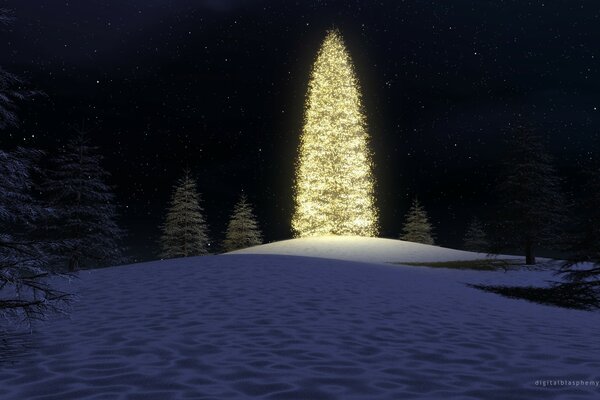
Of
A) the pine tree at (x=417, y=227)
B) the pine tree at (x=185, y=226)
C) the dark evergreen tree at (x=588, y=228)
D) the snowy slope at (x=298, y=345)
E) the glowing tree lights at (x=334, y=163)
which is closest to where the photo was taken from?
the snowy slope at (x=298, y=345)

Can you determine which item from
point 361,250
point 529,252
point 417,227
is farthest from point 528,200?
point 417,227

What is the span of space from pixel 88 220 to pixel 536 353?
3039 centimetres

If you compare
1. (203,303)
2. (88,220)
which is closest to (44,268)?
(203,303)

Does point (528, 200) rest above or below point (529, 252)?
above

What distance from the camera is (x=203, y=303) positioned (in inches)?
442

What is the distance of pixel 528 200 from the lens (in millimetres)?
30406

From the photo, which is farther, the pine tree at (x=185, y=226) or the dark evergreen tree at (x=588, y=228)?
the pine tree at (x=185, y=226)

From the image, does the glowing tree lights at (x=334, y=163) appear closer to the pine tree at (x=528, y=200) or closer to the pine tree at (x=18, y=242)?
the pine tree at (x=528, y=200)

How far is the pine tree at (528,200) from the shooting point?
29891 mm

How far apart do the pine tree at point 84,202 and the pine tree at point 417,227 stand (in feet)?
108

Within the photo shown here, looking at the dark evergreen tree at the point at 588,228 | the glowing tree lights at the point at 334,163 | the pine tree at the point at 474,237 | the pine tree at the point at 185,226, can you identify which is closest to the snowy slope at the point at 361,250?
the glowing tree lights at the point at 334,163

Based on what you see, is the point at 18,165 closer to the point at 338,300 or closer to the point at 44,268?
the point at 44,268

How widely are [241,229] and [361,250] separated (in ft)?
74.7

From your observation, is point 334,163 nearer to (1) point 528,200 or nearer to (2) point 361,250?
(2) point 361,250
